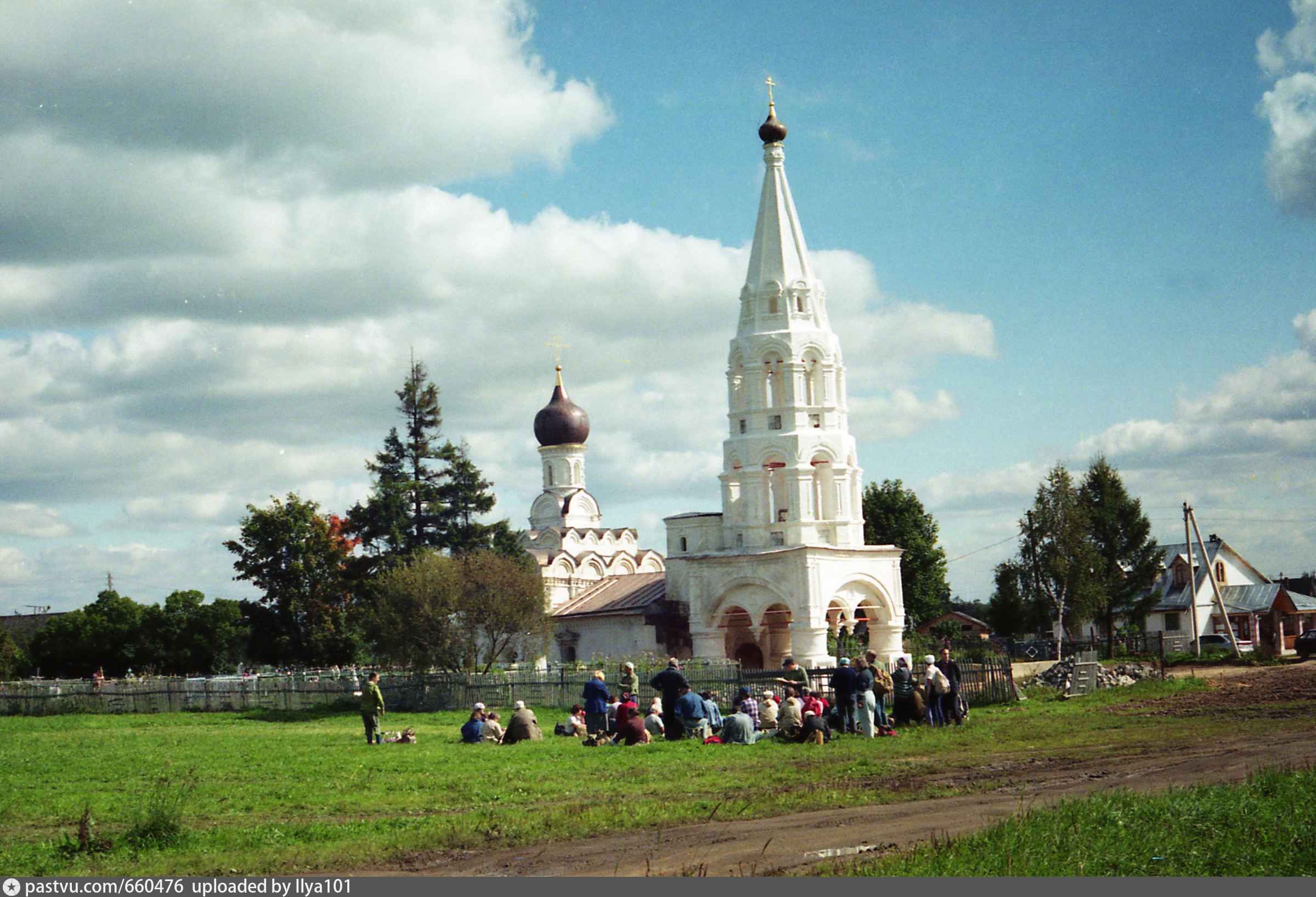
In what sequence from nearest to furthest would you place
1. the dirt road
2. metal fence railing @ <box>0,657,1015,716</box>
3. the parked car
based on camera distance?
the dirt road
metal fence railing @ <box>0,657,1015,716</box>
the parked car

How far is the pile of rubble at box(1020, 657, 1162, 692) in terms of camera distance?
98.2ft

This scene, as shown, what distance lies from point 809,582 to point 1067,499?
1014 cm

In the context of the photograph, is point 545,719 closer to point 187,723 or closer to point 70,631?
point 187,723

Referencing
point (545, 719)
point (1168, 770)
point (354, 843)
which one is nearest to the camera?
point (354, 843)

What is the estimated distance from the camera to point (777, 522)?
4800cm

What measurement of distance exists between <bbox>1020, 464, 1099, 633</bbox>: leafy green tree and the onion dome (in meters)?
30.0

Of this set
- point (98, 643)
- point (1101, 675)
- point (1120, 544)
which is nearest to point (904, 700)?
point (1101, 675)

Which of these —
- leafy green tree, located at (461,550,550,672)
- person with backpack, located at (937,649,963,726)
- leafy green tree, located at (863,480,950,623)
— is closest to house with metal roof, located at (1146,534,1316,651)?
leafy green tree, located at (863,480,950,623)

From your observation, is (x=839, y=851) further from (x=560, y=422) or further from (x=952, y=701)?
(x=560, y=422)

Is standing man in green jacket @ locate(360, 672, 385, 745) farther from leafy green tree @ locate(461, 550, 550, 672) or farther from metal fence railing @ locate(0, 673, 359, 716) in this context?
leafy green tree @ locate(461, 550, 550, 672)

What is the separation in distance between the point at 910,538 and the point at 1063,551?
16.8m

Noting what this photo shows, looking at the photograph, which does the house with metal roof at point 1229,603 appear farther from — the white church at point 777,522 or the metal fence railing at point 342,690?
the metal fence railing at point 342,690

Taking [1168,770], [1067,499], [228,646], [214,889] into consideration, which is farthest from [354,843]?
[228,646]

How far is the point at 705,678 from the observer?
2909 cm
